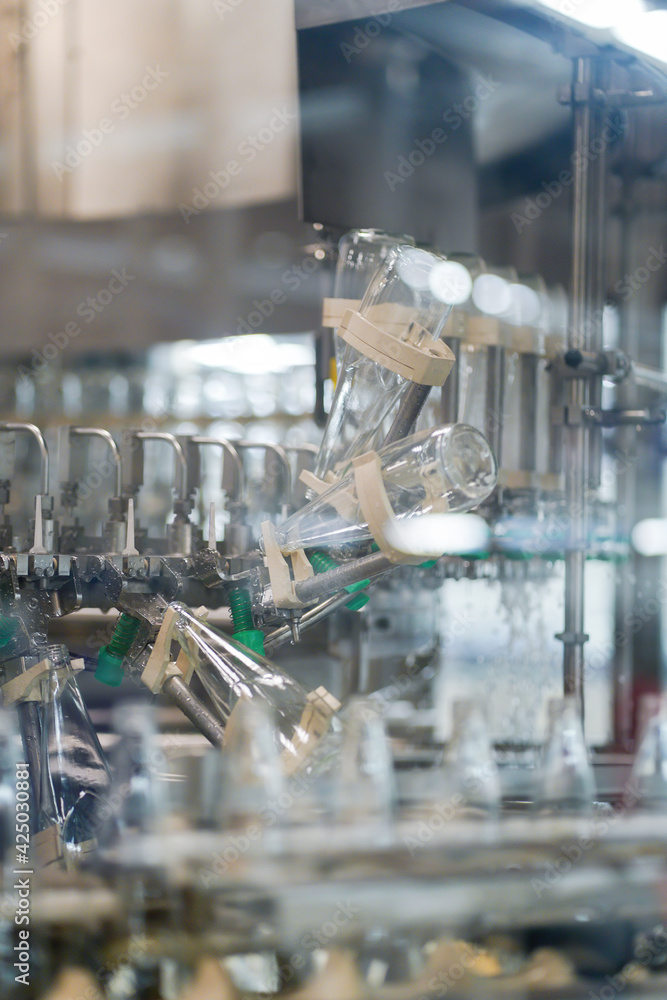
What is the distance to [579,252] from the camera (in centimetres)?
159

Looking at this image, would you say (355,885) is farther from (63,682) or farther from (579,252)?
(579,252)

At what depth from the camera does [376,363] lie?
1.16 m

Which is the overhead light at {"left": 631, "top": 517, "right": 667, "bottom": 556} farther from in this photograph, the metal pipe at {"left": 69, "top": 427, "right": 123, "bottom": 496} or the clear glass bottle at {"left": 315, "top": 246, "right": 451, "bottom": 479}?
the metal pipe at {"left": 69, "top": 427, "right": 123, "bottom": 496}

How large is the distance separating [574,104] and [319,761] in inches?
47.0

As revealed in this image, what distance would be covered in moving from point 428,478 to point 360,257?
0.60 metres

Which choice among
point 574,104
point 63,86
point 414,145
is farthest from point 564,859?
point 63,86

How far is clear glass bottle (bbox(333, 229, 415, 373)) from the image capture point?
4.69 ft

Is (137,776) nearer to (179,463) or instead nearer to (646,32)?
(179,463)

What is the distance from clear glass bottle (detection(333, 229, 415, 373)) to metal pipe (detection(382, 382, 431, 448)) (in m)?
0.37

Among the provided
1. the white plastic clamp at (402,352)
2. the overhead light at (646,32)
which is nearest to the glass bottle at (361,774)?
the white plastic clamp at (402,352)

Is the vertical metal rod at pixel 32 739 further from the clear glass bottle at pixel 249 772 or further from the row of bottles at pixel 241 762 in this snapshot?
the clear glass bottle at pixel 249 772

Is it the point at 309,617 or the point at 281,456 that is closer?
the point at 309,617

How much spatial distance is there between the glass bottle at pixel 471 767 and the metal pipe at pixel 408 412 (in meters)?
0.36

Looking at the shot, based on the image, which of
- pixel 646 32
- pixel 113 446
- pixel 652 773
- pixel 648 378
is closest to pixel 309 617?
pixel 113 446
